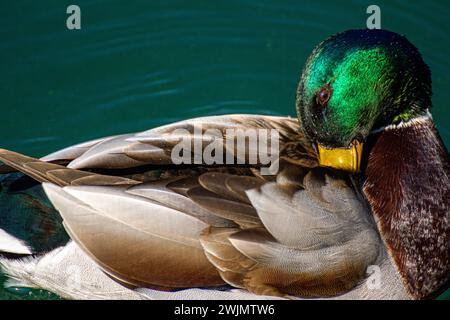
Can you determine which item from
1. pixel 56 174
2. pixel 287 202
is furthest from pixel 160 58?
pixel 287 202

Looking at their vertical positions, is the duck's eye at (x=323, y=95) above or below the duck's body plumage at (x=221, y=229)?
above

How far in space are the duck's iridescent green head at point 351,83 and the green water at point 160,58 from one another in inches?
75.8

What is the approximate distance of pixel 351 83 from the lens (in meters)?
3.35

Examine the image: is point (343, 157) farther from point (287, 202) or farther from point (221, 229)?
point (221, 229)

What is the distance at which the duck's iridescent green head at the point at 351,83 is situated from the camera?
3324 millimetres

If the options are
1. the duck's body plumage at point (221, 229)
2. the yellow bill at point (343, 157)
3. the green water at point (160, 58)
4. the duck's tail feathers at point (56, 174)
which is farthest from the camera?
the green water at point (160, 58)

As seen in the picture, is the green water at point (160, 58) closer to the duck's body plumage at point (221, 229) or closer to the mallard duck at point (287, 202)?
the mallard duck at point (287, 202)

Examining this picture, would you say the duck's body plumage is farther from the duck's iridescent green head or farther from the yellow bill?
the duck's iridescent green head

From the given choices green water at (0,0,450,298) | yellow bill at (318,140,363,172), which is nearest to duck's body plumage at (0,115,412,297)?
yellow bill at (318,140,363,172)

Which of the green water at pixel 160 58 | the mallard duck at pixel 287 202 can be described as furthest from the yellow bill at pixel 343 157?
the green water at pixel 160 58

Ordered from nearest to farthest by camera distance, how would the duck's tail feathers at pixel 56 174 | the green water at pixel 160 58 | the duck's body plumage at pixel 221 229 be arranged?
the duck's body plumage at pixel 221 229 → the duck's tail feathers at pixel 56 174 → the green water at pixel 160 58

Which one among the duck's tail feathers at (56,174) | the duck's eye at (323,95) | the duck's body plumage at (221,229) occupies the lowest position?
the duck's body plumage at (221,229)

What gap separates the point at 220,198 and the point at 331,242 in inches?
21.6

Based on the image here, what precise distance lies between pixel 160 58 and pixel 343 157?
8.65 feet
